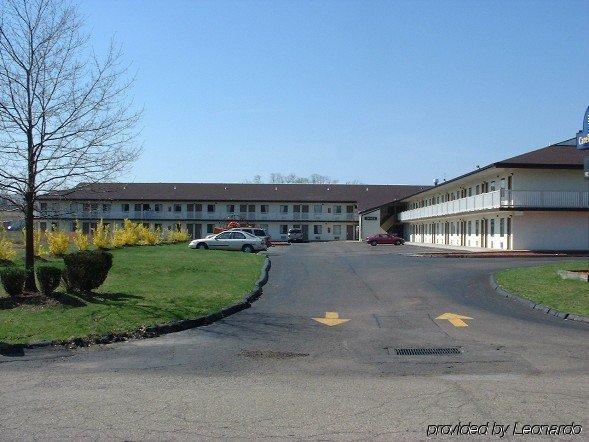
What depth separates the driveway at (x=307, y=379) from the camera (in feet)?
20.3

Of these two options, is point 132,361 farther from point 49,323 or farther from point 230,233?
point 230,233

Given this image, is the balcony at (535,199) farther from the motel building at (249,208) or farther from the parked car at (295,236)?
the motel building at (249,208)

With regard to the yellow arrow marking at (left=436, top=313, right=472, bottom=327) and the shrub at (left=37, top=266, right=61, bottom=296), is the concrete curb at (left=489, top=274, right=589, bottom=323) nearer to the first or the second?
the yellow arrow marking at (left=436, top=313, right=472, bottom=327)

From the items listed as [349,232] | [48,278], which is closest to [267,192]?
[349,232]

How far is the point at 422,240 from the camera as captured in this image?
215 feet

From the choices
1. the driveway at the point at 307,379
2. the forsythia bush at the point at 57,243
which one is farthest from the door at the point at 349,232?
the driveway at the point at 307,379

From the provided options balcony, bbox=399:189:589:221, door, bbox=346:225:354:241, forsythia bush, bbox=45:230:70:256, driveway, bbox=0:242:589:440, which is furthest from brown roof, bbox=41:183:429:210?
driveway, bbox=0:242:589:440

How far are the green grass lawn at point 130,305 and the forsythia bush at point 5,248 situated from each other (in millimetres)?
6005

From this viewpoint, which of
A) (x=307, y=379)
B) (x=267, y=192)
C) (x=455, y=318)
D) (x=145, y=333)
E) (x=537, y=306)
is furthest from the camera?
(x=267, y=192)

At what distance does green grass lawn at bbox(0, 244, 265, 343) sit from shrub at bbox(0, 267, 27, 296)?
100 centimetres

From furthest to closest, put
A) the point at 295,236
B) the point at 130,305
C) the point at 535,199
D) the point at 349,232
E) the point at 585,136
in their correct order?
the point at 349,232 → the point at 295,236 → the point at 535,199 → the point at 585,136 → the point at 130,305

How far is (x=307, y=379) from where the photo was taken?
26.6ft

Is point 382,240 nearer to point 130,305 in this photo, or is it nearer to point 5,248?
point 5,248

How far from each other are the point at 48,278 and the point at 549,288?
1308 centimetres
